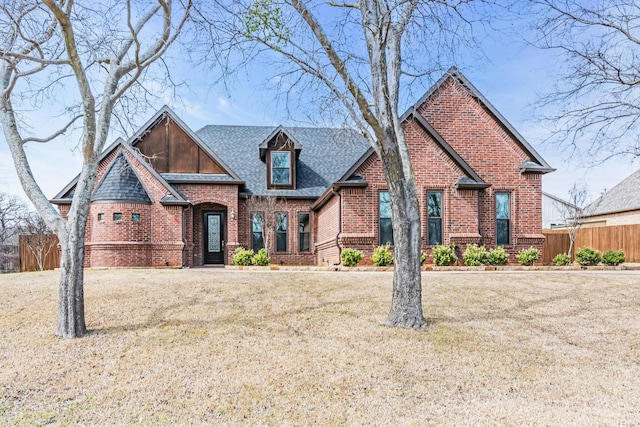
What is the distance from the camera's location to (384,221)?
15414 millimetres

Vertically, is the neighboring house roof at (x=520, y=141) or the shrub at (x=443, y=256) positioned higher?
the neighboring house roof at (x=520, y=141)

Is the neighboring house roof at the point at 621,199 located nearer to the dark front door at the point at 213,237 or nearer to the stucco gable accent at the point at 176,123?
the dark front door at the point at 213,237

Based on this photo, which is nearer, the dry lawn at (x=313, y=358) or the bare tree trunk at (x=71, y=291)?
the dry lawn at (x=313, y=358)

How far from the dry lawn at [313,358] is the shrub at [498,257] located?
4946 millimetres

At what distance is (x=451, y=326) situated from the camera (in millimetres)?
7660

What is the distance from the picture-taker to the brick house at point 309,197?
15469 millimetres

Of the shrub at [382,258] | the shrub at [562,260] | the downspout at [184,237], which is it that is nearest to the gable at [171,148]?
the downspout at [184,237]

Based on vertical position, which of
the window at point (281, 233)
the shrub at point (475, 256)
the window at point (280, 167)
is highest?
the window at point (280, 167)

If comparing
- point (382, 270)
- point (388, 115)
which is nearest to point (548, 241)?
point (382, 270)

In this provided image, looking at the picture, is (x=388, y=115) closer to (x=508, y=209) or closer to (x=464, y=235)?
(x=464, y=235)

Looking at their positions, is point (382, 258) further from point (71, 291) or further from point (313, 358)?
point (71, 291)

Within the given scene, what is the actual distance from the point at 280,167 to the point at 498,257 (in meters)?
9.93

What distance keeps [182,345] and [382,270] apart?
27.0 ft

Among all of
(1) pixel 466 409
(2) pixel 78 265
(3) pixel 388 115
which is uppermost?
(3) pixel 388 115
